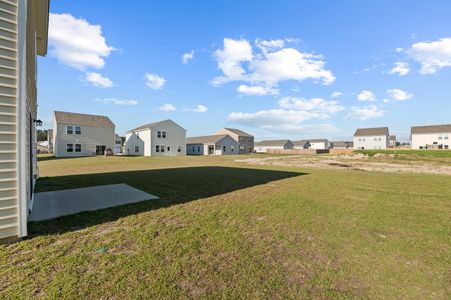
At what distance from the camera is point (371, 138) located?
70.3 meters

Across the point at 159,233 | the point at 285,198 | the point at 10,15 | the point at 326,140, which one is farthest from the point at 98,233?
the point at 326,140

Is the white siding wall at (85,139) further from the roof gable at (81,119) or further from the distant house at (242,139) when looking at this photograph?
the distant house at (242,139)

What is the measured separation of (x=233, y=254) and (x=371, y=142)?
80720 millimetres

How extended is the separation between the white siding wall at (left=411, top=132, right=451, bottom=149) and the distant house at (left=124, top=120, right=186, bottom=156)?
66025mm

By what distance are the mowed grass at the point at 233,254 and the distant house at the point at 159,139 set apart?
34.6 meters

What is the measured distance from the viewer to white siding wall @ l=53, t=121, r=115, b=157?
3356 cm

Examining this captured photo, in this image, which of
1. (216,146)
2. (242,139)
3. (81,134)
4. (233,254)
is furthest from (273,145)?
(233,254)

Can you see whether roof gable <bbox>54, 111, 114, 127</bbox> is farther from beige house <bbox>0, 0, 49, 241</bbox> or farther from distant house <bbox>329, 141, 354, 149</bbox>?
distant house <bbox>329, 141, 354, 149</bbox>

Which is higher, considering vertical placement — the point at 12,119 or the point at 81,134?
the point at 81,134

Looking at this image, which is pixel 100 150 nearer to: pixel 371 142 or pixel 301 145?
pixel 301 145

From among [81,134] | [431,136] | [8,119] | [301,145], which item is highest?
[431,136]

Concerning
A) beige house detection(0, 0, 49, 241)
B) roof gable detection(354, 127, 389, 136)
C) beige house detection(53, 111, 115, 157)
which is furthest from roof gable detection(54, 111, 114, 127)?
roof gable detection(354, 127, 389, 136)

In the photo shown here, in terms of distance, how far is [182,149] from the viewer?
4325 centimetres

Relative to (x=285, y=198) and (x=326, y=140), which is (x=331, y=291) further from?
(x=326, y=140)
